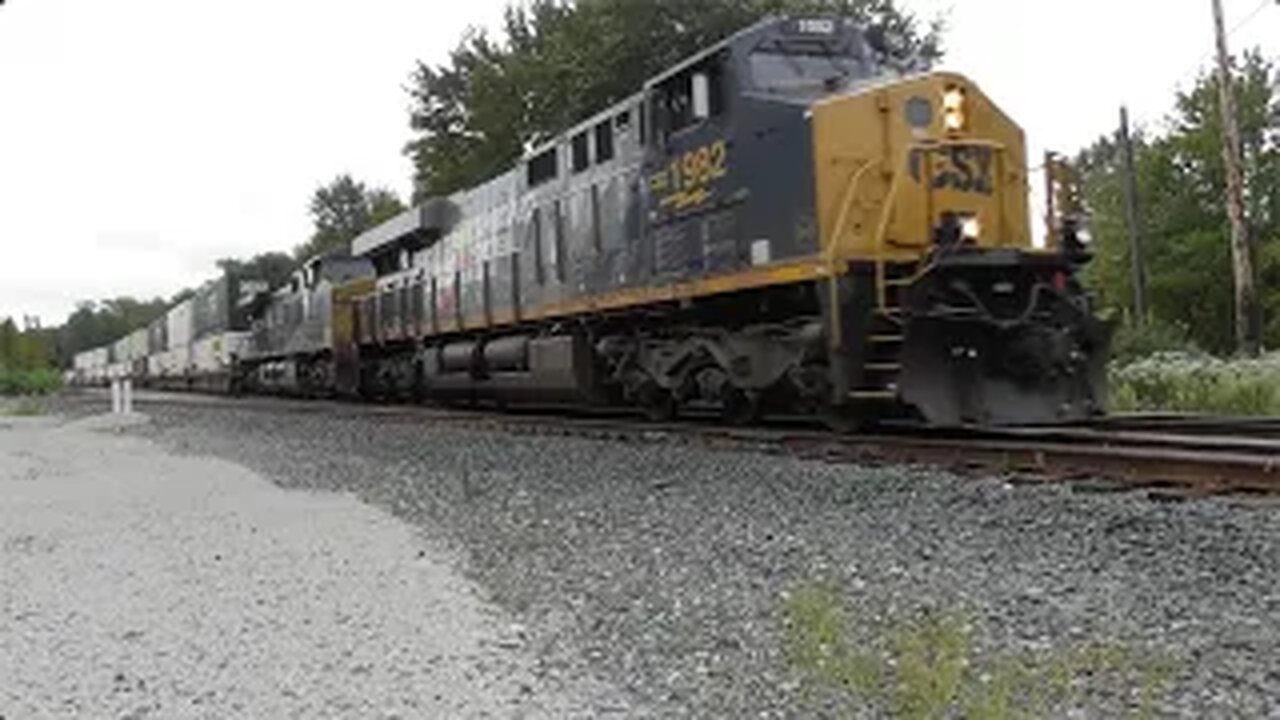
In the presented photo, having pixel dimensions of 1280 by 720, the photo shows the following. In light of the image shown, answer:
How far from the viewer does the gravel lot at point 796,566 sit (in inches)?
162

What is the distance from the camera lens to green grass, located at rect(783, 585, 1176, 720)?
11.7 feet

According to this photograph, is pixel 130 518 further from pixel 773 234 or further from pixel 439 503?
pixel 773 234

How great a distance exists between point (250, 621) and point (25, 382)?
141ft

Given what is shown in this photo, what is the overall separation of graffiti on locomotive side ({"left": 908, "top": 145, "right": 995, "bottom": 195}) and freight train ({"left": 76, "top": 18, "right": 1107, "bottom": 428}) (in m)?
0.02

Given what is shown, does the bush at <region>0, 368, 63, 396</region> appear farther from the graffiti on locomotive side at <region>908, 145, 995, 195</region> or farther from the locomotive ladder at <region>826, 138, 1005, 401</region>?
the graffiti on locomotive side at <region>908, 145, 995, 195</region>

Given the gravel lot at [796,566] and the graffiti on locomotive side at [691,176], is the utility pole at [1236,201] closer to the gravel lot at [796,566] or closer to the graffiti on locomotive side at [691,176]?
the graffiti on locomotive side at [691,176]

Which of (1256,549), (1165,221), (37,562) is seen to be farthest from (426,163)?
(1256,549)

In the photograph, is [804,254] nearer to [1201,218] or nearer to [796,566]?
[796,566]

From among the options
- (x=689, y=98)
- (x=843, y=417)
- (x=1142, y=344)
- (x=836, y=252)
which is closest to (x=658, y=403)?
(x=843, y=417)

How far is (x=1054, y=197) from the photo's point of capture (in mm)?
10328

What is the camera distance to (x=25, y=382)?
43.6 metres

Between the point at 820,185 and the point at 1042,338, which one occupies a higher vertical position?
the point at 820,185

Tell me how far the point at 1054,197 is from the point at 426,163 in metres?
31.0

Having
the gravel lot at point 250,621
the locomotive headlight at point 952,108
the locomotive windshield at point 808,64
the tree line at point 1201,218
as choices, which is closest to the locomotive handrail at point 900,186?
the locomotive headlight at point 952,108
